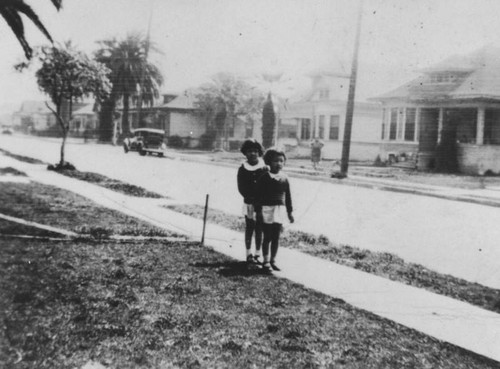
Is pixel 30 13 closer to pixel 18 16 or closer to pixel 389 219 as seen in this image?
pixel 18 16

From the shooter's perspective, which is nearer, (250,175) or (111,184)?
(250,175)

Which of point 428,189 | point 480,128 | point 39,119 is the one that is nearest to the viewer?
point 428,189

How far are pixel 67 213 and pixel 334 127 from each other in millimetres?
28148

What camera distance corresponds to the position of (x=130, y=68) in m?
41.9

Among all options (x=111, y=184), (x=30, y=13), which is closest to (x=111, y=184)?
(x=111, y=184)

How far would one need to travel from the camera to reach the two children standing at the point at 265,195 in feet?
21.6

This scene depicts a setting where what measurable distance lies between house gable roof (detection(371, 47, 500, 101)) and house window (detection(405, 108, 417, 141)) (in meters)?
1.00

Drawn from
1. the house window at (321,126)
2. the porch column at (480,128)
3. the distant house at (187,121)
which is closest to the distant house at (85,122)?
the distant house at (187,121)

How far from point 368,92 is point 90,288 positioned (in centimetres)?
3521

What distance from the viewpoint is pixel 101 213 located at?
1091 centimetres

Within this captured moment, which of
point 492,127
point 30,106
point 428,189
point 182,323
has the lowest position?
point 182,323

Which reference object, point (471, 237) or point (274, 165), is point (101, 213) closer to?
point (274, 165)

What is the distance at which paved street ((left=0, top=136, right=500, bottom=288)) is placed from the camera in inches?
332

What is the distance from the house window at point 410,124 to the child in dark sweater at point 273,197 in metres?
25.2
